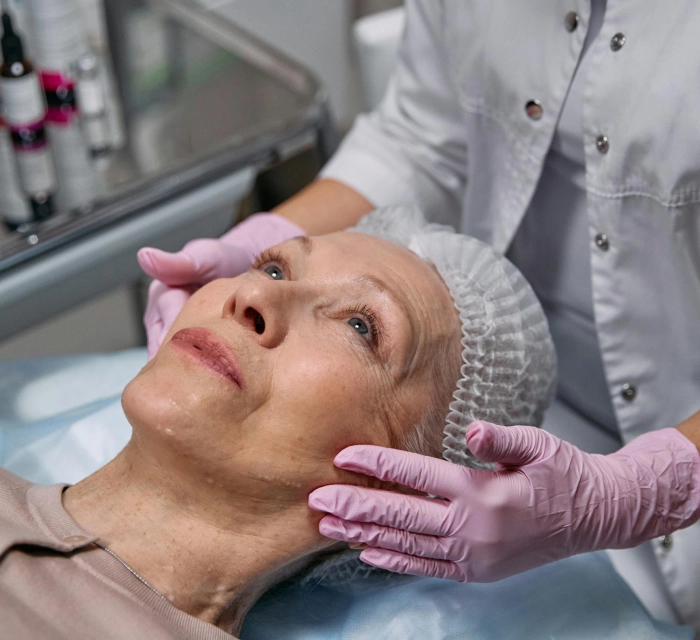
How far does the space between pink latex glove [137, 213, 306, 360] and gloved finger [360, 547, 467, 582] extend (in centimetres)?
51

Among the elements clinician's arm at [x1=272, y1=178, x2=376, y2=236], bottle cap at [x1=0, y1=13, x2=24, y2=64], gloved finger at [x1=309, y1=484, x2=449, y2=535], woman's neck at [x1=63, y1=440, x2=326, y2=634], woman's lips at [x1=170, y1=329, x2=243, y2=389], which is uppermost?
bottle cap at [x1=0, y1=13, x2=24, y2=64]

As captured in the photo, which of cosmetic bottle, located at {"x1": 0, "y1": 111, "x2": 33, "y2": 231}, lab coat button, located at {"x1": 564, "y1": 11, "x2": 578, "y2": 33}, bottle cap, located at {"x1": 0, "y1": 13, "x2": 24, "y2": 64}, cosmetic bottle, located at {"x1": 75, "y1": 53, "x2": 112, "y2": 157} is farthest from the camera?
cosmetic bottle, located at {"x1": 75, "y1": 53, "x2": 112, "y2": 157}

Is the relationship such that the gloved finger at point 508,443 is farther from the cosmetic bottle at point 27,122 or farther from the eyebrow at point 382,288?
the cosmetic bottle at point 27,122

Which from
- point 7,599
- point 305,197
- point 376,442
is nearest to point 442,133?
point 305,197

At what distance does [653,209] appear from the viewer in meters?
1.29

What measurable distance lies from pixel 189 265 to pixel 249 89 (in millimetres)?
868

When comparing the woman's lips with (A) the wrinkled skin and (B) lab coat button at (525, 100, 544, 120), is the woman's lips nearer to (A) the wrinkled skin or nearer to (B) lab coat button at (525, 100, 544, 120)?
(A) the wrinkled skin

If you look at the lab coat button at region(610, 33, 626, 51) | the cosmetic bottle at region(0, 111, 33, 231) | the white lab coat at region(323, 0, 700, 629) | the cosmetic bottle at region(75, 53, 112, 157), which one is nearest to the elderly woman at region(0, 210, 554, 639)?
the white lab coat at region(323, 0, 700, 629)

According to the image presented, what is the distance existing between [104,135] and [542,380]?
1.20 meters

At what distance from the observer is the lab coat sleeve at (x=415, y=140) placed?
1.62 metres

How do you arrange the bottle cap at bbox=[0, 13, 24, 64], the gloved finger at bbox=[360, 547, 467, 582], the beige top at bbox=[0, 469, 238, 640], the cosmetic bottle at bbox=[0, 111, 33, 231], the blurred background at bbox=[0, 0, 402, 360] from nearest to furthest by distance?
the beige top at bbox=[0, 469, 238, 640]
the gloved finger at bbox=[360, 547, 467, 582]
the bottle cap at bbox=[0, 13, 24, 64]
the cosmetic bottle at bbox=[0, 111, 33, 231]
the blurred background at bbox=[0, 0, 402, 360]

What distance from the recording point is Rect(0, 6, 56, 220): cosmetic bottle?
1.63 m

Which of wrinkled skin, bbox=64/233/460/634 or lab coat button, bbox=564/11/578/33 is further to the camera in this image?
lab coat button, bbox=564/11/578/33

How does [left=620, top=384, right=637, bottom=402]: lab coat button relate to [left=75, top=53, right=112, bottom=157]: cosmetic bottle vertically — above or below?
below
